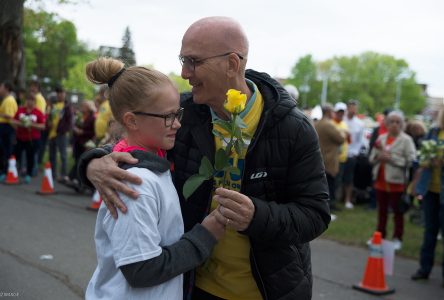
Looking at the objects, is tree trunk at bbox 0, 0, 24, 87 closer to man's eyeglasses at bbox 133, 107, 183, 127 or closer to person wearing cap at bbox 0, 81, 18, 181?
person wearing cap at bbox 0, 81, 18, 181

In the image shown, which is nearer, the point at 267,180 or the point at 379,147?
the point at 267,180

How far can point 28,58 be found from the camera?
59062 millimetres

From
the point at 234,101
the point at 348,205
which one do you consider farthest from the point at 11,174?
the point at 234,101

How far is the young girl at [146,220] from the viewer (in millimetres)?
1829

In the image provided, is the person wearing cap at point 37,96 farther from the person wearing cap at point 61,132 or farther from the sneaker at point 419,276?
the sneaker at point 419,276

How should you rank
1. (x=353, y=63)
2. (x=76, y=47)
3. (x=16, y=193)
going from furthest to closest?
(x=353, y=63) < (x=76, y=47) < (x=16, y=193)

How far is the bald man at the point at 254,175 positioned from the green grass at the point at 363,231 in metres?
5.72

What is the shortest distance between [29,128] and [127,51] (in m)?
9.49


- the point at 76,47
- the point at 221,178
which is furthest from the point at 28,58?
the point at 221,178

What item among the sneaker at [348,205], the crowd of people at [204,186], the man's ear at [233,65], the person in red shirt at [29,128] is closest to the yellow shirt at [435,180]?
the crowd of people at [204,186]

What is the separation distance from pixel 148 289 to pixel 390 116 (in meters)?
6.89

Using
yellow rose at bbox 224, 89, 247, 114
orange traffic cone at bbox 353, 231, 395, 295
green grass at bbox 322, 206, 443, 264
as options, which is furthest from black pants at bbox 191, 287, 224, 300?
green grass at bbox 322, 206, 443, 264

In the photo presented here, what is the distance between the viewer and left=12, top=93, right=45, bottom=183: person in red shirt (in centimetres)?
1123

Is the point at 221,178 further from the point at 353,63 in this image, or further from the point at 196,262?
the point at 353,63
